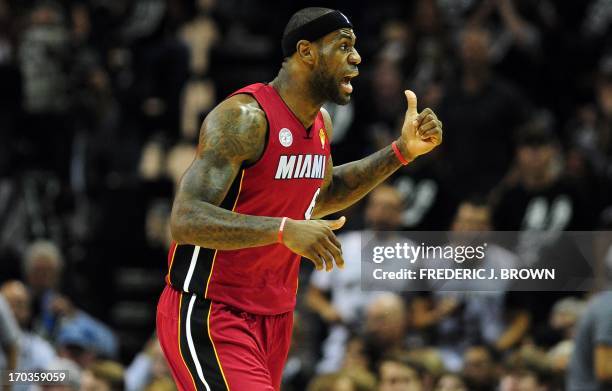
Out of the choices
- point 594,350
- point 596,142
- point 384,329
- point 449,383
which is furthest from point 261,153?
point 596,142

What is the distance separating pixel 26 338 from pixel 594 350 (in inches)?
173

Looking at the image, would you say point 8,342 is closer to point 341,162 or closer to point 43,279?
point 43,279

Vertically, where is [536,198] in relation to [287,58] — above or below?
above

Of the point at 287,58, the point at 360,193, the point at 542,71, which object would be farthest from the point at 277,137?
the point at 542,71

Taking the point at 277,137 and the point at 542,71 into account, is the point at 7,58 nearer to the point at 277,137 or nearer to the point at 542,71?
the point at 542,71

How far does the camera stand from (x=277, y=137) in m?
6.26

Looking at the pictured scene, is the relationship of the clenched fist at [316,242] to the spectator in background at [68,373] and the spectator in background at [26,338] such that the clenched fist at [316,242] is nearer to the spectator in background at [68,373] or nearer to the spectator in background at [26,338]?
the spectator in background at [68,373]

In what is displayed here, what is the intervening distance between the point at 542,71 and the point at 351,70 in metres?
7.36

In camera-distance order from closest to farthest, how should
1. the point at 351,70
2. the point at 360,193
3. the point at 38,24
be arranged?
1. the point at 351,70
2. the point at 360,193
3. the point at 38,24

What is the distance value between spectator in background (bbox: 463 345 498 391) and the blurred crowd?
0.6 inches

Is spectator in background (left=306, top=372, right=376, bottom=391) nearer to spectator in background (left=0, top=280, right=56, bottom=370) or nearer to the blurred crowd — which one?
the blurred crowd

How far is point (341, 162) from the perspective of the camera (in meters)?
11.1

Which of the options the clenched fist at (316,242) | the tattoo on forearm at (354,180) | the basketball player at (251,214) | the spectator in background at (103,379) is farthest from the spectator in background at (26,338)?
the clenched fist at (316,242)

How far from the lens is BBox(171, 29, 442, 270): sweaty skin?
5.75 meters
